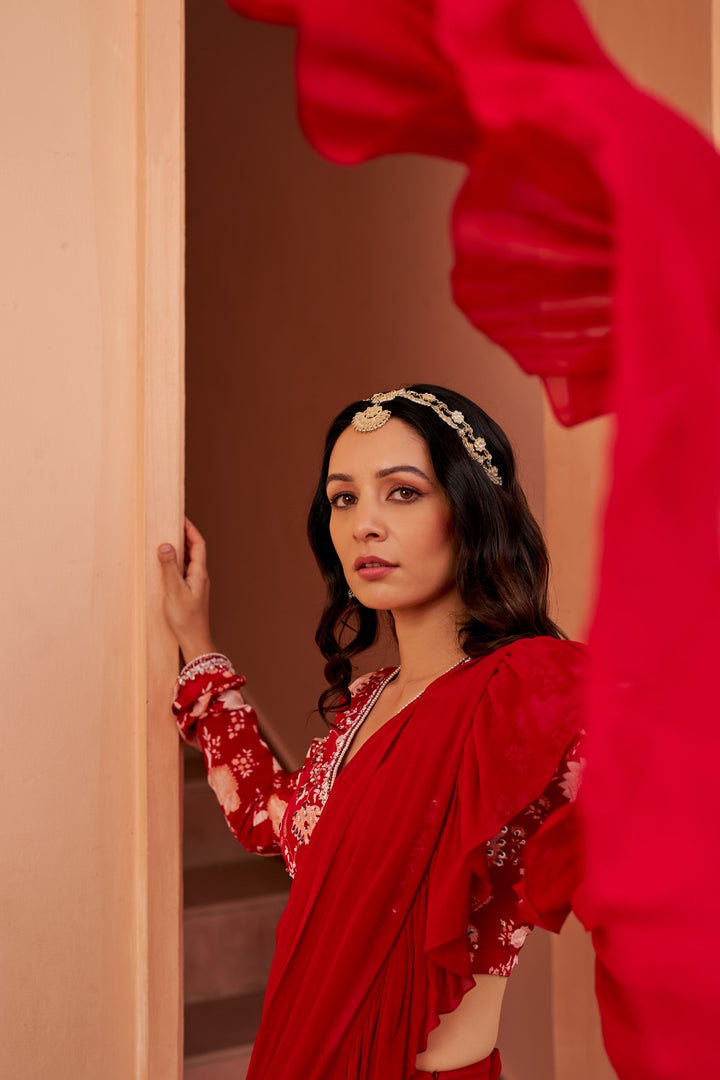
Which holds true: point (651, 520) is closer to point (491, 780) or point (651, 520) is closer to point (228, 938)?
point (491, 780)

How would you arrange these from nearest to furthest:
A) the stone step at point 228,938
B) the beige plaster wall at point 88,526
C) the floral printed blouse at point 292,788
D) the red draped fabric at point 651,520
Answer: the red draped fabric at point 651,520
the floral printed blouse at point 292,788
the beige plaster wall at point 88,526
the stone step at point 228,938

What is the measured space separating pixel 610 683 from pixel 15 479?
3.36ft

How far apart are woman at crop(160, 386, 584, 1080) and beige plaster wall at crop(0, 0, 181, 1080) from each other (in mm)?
119

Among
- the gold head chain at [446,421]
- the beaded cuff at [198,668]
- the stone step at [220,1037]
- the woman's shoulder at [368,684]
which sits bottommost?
the stone step at [220,1037]

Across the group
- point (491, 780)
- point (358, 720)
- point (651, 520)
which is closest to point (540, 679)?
point (491, 780)

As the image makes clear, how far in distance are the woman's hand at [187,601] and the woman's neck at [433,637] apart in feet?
0.93

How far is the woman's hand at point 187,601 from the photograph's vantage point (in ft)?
4.75

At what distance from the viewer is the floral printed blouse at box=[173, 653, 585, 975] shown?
3.95ft

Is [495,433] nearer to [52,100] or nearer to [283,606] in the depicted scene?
[52,100]

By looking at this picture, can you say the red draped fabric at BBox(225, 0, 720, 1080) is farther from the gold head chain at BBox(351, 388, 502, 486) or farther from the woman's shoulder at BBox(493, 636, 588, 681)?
the gold head chain at BBox(351, 388, 502, 486)

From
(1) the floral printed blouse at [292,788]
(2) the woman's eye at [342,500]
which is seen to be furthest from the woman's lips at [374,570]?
(1) the floral printed blouse at [292,788]

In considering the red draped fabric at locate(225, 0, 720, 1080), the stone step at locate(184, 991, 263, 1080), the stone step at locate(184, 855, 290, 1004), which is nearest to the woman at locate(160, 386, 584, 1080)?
the red draped fabric at locate(225, 0, 720, 1080)

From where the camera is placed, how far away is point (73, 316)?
1.39 metres

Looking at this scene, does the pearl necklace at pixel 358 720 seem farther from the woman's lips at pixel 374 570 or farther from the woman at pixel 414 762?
the woman's lips at pixel 374 570
